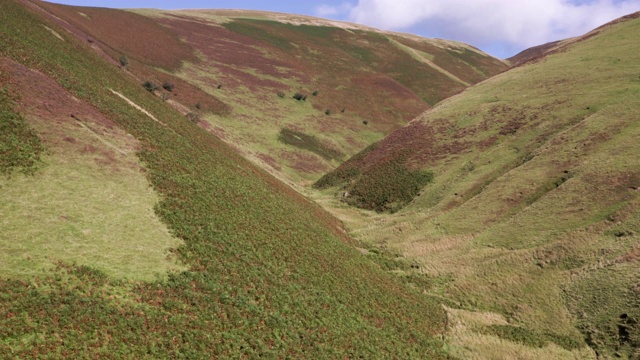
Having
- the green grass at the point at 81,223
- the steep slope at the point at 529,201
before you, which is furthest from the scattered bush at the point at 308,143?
the green grass at the point at 81,223

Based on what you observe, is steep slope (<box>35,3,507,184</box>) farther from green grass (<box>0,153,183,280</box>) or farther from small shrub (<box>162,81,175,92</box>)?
green grass (<box>0,153,183,280</box>)

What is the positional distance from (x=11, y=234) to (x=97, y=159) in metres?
9.21

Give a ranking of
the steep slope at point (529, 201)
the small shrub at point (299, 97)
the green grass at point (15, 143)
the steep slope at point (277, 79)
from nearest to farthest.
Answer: the green grass at point (15, 143), the steep slope at point (529, 201), the steep slope at point (277, 79), the small shrub at point (299, 97)

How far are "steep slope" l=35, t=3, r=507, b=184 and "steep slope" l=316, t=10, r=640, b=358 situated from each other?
1471 centimetres

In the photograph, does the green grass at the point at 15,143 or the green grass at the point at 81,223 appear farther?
the green grass at the point at 15,143

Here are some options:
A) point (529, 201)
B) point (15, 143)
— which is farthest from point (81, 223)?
point (529, 201)

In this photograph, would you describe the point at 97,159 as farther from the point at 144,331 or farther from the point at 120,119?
the point at 144,331

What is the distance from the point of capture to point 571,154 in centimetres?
3984

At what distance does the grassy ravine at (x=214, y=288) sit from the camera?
1631cm

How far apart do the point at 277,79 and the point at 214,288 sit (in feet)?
275

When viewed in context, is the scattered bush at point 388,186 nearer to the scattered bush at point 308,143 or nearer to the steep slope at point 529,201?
the steep slope at point 529,201

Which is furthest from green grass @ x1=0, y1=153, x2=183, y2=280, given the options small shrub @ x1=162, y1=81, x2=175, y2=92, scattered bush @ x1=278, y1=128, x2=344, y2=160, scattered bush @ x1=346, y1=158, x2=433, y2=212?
scattered bush @ x1=278, y1=128, x2=344, y2=160

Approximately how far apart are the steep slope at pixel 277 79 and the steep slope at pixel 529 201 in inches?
579

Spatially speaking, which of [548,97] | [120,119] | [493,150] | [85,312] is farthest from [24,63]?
[548,97]
